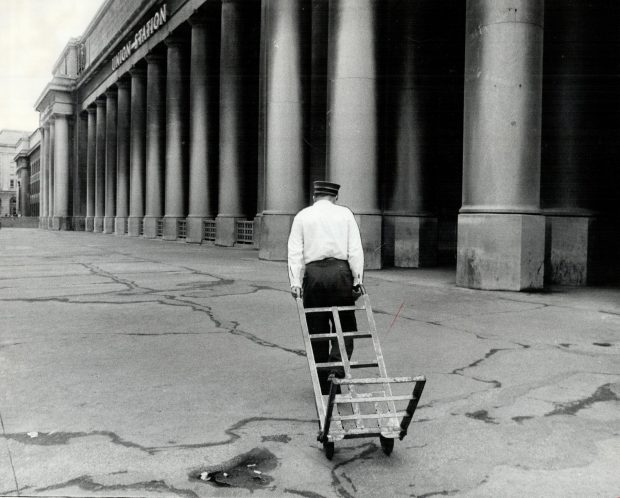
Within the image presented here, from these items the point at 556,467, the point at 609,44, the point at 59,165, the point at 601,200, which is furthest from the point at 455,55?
the point at 59,165

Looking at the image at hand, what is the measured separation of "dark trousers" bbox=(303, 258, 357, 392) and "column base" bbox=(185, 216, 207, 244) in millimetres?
23608

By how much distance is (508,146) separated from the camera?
10750mm

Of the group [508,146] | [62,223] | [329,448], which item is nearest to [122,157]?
[62,223]

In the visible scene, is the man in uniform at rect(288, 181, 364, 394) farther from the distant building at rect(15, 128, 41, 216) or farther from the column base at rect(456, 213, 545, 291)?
the distant building at rect(15, 128, 41, 216)

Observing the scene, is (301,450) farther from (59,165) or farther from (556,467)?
(59,165)

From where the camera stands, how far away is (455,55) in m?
17.5

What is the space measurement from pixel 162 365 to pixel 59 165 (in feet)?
193

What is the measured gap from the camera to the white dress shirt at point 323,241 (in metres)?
4.62

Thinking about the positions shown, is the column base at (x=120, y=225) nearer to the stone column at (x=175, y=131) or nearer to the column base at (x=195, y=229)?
the stone column at (x=175, y=131)

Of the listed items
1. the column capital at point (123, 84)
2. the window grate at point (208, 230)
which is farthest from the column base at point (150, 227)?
the column capital at point (123, 84)

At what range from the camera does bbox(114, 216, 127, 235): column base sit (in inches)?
1649

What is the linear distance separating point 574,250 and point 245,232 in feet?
48.4

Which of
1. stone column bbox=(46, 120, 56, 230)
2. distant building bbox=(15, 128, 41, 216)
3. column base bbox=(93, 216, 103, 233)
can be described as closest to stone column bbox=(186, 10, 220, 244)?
column base bbox=(93, 216, 103, 233)

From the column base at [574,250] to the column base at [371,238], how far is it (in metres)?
3.90
